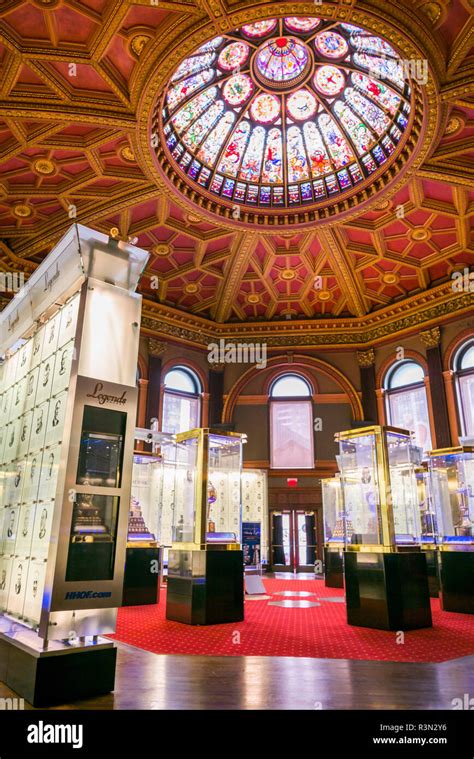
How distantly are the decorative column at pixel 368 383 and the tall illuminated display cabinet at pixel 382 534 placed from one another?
10081 millimetres

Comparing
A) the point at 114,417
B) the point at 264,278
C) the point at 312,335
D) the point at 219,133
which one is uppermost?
the point at 219,133

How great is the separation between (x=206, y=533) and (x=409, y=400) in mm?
11983

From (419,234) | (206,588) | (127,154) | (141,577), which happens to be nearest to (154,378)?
(127,154)

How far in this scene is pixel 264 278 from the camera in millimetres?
17984

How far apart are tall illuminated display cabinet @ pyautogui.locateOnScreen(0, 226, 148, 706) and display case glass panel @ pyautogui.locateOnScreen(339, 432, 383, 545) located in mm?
4555

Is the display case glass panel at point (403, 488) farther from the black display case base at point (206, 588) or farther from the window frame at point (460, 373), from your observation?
the window frame at point (460, 373)

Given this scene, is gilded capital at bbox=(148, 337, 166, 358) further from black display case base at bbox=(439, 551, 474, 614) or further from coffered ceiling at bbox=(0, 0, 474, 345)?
black display case base at bbox=(439, 551, 474, 614)

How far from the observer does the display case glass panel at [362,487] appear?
7348mm

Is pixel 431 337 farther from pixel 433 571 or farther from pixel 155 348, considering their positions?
pixel 155 348

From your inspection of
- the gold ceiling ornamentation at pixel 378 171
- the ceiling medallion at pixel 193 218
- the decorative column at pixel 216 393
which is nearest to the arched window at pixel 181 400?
the decorative column at pixel 216 393

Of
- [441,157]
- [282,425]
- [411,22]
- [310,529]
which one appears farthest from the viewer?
[282,425]

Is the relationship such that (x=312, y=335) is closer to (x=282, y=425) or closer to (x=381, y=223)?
(x=282, y=425)
